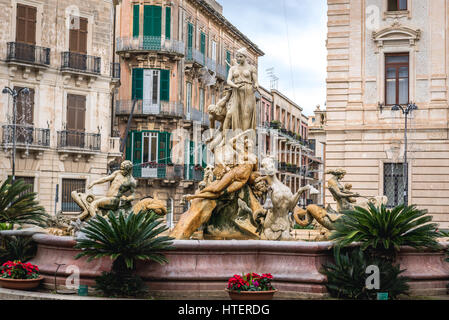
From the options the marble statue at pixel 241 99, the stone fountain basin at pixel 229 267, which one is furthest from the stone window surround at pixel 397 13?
the stone fountain basin at pixel 229 267

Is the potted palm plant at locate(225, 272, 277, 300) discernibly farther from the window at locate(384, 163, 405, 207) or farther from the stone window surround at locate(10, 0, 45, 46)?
the stone window surround at locate(10, 0, 45, 46)

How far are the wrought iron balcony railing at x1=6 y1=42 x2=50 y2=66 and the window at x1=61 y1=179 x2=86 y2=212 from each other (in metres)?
5.35

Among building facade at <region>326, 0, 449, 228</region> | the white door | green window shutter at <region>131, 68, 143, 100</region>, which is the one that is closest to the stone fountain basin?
building facade at <region>326, 0, 449, 228</region>

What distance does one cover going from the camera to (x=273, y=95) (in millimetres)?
60969

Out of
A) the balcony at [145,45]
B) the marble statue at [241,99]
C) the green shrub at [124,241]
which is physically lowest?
the green shrub at [124,241]

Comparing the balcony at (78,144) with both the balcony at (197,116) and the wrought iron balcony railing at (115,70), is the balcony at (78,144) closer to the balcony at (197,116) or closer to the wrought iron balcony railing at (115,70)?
the wrought iron balcony railing at (115,70)

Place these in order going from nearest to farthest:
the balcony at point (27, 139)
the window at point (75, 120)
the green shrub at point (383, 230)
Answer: the green shrub at point (383, 230), the balcony at point (27, 139), the window at point (75, 120)

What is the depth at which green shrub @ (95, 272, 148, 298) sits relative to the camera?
1005 centimetres

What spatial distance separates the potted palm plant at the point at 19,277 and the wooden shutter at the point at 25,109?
71.1 feet

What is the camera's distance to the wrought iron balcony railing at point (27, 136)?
30.4 meters

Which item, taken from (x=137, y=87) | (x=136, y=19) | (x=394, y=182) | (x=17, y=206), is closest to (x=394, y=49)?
(x=394, y=182)

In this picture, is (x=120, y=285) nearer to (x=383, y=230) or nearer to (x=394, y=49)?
(x=383, y=230)

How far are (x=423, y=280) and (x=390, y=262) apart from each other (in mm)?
721
